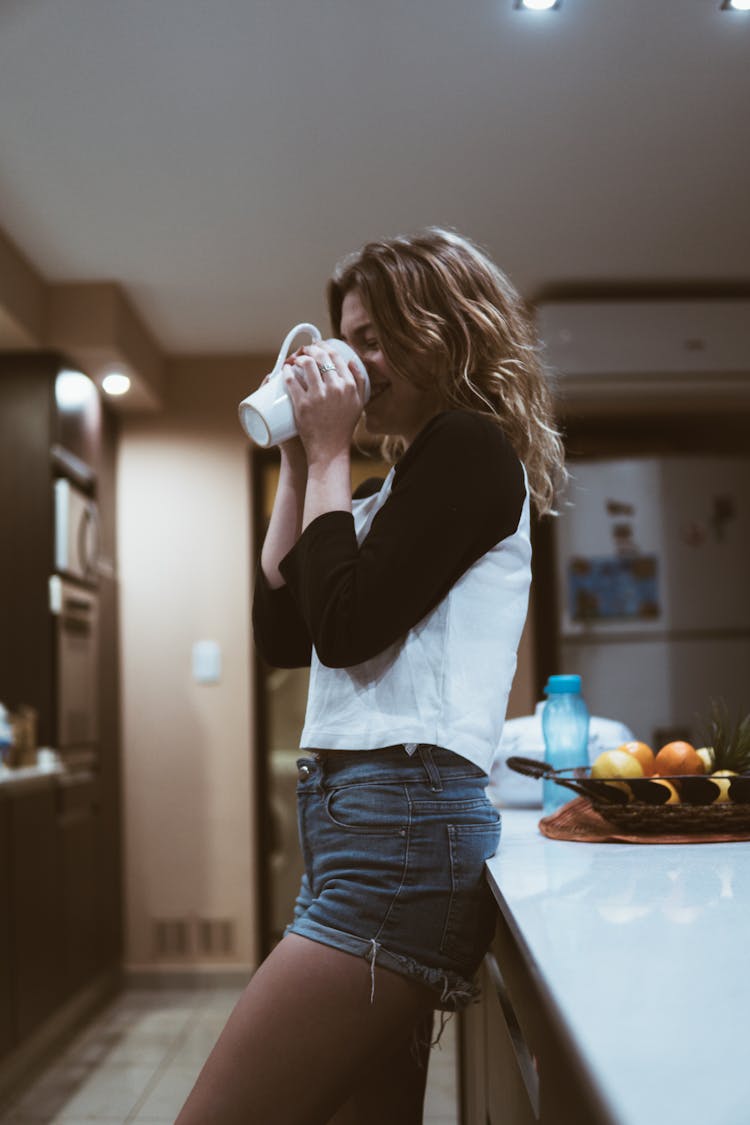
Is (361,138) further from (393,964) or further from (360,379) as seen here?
(393,964)

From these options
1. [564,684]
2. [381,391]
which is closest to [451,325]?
[381,391]

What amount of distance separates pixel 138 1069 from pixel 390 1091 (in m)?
2.46

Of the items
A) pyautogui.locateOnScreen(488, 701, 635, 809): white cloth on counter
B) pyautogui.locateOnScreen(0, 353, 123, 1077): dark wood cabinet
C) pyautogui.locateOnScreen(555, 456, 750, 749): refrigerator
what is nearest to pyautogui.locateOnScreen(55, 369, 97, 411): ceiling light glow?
pyautogui.locateOnScreen(0, 353, 123, 1077): dark wood cabinet

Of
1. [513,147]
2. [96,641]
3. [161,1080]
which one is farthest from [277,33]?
[161,1080]

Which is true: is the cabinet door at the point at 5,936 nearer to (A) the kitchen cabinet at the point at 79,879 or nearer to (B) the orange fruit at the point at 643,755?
(A) the kitchen cabinet at the point at 79,879

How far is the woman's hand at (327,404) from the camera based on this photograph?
107cm

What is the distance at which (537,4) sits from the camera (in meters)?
2.31

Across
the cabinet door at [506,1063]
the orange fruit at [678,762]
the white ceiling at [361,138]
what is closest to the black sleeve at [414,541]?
the cabinet door at [506,1063]

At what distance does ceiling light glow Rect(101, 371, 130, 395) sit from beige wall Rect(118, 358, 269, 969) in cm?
37

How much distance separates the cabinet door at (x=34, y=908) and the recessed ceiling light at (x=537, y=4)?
7.51 feet

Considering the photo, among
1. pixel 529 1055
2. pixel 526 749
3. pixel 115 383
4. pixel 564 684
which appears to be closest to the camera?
pixel 529 1055

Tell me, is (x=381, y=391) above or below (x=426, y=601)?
above

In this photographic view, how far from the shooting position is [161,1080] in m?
3.20

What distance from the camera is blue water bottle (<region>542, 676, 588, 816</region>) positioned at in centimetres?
183
